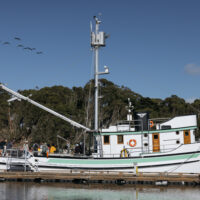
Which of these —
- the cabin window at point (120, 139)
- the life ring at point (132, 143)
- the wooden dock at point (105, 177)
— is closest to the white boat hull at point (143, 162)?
the wooden dock at point (105, 177)

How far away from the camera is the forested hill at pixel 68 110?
39.9m

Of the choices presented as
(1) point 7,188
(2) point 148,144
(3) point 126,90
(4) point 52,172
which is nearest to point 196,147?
(2) point 148,144

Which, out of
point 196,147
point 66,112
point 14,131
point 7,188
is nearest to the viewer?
point 7,188

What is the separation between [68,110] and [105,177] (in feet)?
79.2

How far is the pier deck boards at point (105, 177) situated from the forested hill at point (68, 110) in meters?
14.0

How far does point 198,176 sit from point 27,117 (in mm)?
27458

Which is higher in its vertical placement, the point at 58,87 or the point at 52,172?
the point at 58,87

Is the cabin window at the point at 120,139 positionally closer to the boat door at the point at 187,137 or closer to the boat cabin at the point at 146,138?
the boat cabin at the point at 146,138

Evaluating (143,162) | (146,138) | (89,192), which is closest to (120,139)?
(146,138)

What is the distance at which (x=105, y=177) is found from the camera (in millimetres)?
20281

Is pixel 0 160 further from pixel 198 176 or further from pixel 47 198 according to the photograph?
pixel 198 176

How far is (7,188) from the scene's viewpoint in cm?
1941

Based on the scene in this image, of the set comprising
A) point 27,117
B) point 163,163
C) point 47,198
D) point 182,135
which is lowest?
point 47,198

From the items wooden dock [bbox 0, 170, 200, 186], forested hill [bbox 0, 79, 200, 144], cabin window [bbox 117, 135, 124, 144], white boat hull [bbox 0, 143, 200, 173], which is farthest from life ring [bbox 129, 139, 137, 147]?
forested hill [bbox 0, 79, 200, 144]
